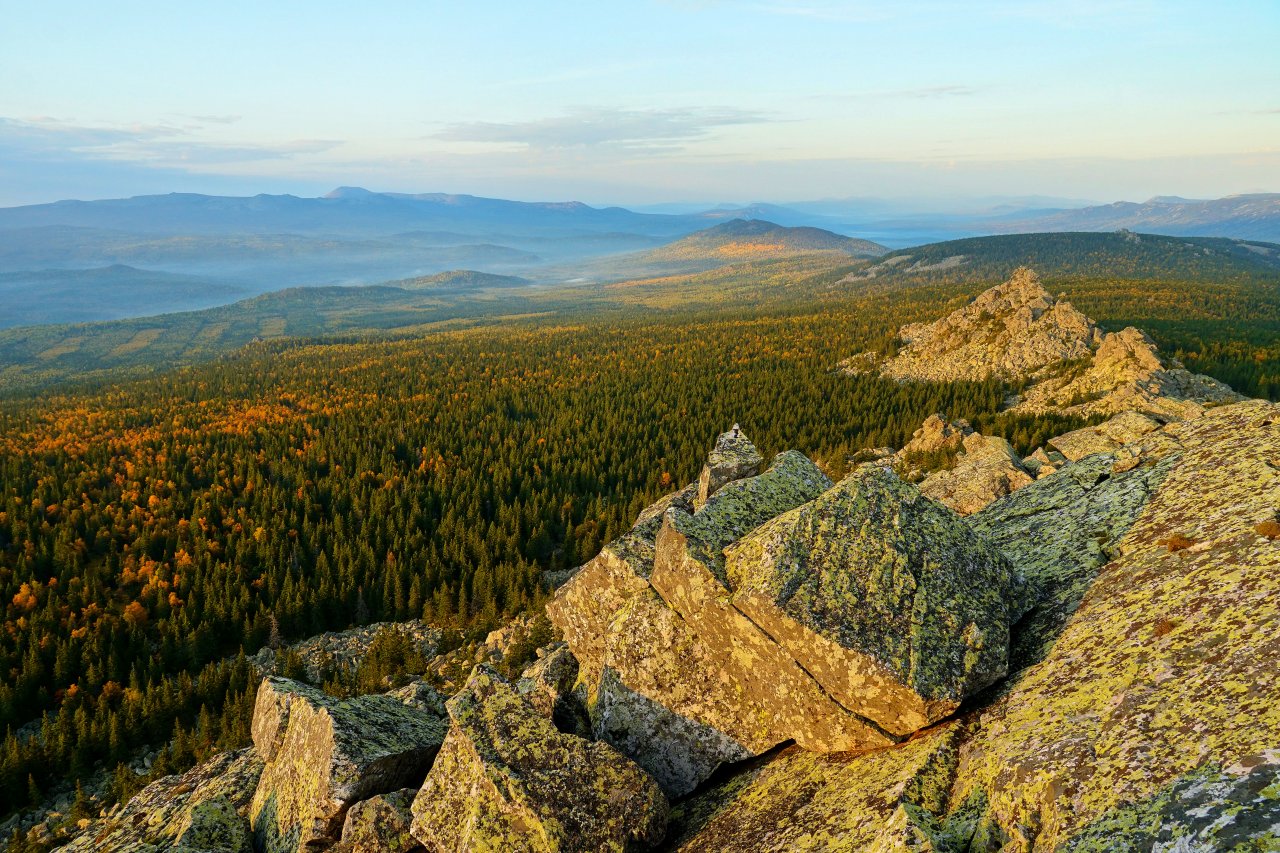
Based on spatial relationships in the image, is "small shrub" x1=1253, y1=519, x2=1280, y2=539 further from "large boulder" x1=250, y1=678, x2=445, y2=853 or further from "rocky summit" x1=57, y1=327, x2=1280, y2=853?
"large boulder" x1=250, y1=678, x2=445, y2=853

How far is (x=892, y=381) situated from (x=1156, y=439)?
411 feet

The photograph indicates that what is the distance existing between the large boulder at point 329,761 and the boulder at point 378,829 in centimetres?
73

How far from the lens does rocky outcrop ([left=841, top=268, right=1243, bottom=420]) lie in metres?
80.4

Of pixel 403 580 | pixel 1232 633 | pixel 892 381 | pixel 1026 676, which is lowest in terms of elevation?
pixel 403 580

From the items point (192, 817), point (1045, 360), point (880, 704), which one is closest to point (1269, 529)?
point (880, 704)

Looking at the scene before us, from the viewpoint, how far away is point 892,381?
460 ft

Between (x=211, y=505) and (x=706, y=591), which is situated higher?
(x=706, y=591)

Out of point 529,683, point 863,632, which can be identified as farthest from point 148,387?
point 863,632

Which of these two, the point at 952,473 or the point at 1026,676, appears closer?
the point at 1026,676

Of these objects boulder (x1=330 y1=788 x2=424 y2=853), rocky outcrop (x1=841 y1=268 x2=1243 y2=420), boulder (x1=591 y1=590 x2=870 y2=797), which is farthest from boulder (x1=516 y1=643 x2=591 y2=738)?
rocky outcrop (x1=841 y1=268 x2=1243 y2=420)

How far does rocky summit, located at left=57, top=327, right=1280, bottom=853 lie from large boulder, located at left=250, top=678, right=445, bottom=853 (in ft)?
0.28

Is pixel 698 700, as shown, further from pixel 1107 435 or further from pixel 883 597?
pixel 1107 435

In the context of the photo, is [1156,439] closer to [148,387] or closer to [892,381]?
[892,381]

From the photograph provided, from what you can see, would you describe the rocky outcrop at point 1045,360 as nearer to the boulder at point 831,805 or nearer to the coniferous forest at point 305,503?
the coniferous forest at point 305,503
